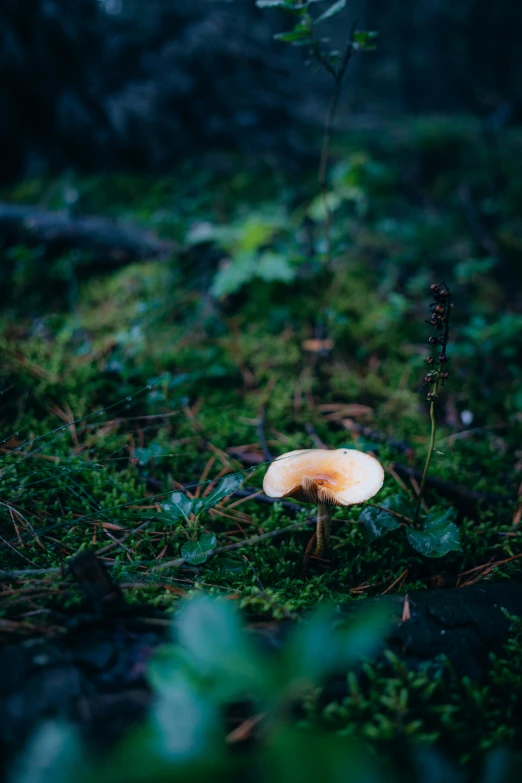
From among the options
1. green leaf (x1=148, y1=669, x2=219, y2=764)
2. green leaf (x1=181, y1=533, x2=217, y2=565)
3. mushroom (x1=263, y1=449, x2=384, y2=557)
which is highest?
green leaf (x1=148, y1=669, x2=219, y2=764)

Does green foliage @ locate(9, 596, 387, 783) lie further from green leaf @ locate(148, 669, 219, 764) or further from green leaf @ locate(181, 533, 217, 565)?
green leaf @ locate(181, 533, 217, 565)

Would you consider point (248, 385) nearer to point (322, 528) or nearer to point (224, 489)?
point (224, 489)

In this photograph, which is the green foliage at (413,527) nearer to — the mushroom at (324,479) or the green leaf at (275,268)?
the mushroom at (324,479)

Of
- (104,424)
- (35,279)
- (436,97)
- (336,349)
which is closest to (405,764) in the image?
(104,424)

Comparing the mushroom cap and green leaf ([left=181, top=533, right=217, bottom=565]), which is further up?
the mushroom cap

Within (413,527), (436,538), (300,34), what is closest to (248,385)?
(413,527)

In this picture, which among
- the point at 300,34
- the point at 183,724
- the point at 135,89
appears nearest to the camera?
the point at 183,724

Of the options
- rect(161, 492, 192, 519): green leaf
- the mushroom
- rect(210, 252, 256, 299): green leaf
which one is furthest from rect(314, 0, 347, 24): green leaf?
rect(161, 492, 192, 519): green leaf

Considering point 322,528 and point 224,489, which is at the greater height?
point 224,489
